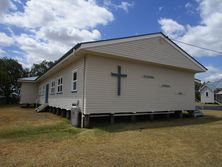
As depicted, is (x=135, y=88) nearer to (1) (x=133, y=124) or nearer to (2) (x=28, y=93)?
(1) (x=133, y=124)

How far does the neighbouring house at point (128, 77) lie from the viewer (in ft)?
33.6

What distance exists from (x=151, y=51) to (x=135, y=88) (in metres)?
2.51

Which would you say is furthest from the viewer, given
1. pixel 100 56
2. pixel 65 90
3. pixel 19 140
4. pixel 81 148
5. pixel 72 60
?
pixel 65 90

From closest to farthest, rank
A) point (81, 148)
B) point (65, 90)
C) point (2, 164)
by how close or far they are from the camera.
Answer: point (2, 164) → point (81, 148) → point (65, 90)

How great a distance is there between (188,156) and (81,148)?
9.97 feet

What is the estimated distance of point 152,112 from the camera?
12.5 metres

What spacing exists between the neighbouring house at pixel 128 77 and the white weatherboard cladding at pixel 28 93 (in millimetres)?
13761

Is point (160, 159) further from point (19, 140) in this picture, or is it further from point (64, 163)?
point (19, 140)

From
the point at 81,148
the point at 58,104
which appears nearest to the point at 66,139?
the point at 81,148

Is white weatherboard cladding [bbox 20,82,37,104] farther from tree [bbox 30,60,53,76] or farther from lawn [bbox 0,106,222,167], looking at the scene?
lawn [bbox 0,106,222,167]

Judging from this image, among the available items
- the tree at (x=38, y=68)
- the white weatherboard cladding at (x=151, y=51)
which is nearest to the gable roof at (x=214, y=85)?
the white weatherboard cladding at (x=151, y=51)

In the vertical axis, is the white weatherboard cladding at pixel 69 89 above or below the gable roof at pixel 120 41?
below

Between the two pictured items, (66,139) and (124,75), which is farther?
(124,75)

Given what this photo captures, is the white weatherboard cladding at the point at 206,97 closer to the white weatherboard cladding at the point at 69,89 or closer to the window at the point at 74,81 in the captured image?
the white weatherboard cladding at the point at 69,89
